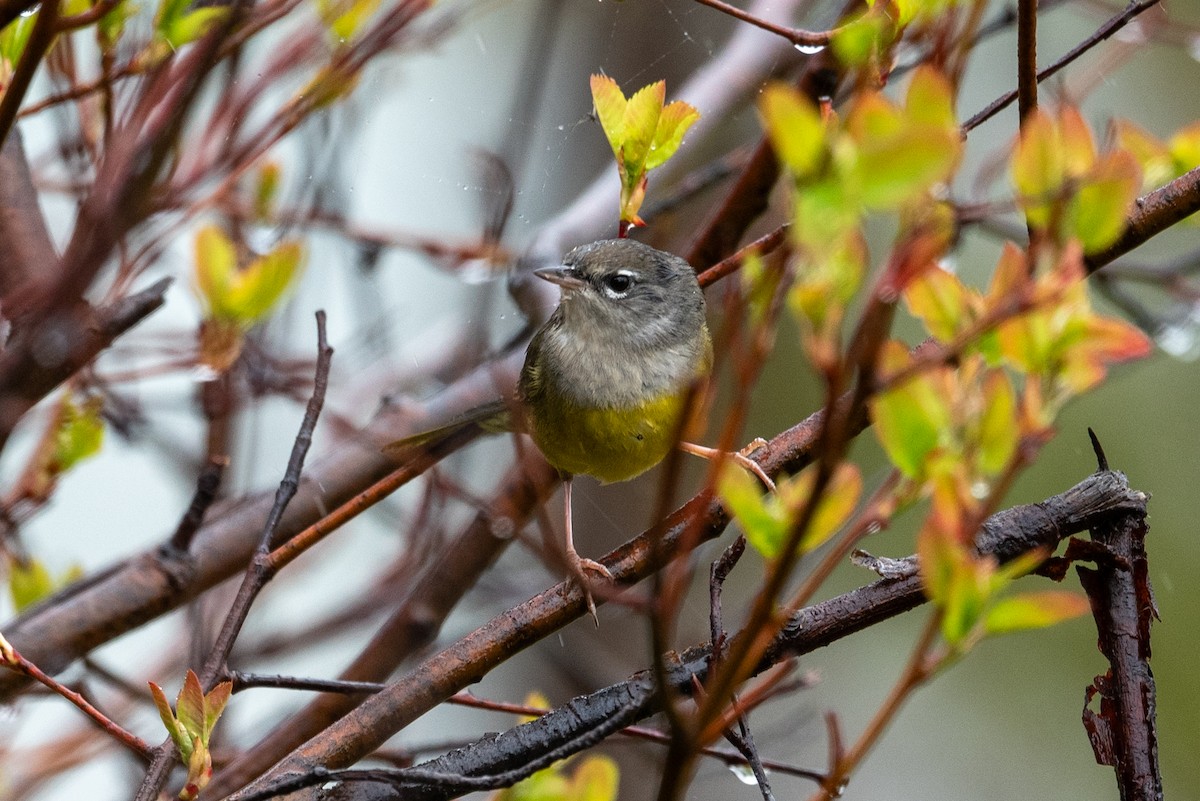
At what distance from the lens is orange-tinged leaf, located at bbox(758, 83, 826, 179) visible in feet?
1.67

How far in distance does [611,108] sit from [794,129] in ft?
2.17

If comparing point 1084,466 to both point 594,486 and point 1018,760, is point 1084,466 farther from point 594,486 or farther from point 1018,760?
point 594,486

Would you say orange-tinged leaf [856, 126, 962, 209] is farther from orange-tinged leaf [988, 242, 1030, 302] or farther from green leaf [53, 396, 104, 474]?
green leaf [53, 396, 104, 474]

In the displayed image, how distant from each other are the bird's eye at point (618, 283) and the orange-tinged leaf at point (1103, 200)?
5.04ft

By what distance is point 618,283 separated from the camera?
2.12 m

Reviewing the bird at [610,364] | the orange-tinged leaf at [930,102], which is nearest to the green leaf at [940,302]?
the orange-tinged leaf at [930,102]

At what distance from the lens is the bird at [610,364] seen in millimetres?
1860

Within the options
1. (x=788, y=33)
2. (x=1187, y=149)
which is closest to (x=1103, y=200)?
(x=1187, y=149)

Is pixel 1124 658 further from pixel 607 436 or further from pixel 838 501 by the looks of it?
pixel 607 436

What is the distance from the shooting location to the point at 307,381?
226 centimetres

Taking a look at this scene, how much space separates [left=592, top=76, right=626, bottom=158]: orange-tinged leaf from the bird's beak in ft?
2.75

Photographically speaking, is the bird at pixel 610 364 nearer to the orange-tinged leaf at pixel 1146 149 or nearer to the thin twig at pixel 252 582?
the thin twig at pixel 252 582

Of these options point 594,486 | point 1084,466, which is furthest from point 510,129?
point 1084,466

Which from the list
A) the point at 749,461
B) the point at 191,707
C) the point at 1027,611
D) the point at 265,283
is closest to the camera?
the point at 1027,611
